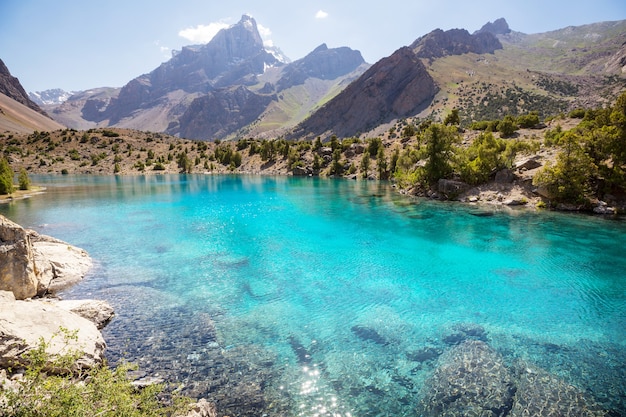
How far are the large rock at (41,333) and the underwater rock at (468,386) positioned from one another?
12.1 metres

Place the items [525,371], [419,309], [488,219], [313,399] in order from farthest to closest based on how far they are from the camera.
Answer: [488,219] → [419,309] → [525,371] → [313,399]

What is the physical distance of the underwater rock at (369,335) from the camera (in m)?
16.3

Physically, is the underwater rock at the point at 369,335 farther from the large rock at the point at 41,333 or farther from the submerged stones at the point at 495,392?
the large rock at the point at 41,333

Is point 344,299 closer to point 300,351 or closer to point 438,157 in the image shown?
point 300,351

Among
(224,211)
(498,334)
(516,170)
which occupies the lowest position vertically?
(498,334)

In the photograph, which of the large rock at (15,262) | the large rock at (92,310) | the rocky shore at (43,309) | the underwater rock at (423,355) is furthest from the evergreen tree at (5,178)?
the underwater rock at (423,355)

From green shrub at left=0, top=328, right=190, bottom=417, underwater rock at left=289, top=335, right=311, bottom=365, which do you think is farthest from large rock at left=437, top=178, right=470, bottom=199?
green shrub at left=0, top=328, right=190, bottom=417

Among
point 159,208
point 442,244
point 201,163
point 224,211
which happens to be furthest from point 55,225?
point 201,163

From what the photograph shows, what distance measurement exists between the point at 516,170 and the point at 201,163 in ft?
415

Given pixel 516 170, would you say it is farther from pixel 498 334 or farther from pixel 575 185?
pixel 498 334

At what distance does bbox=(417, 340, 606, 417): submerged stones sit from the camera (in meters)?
11.6

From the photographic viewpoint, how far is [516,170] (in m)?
57.2

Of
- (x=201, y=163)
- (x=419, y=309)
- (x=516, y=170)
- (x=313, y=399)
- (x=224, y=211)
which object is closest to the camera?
(x=313, y=399)

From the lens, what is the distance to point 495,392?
1253 cm
